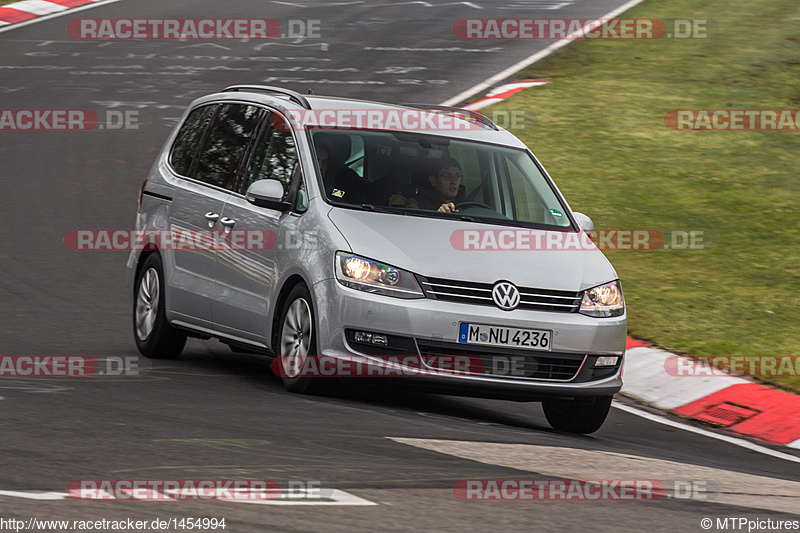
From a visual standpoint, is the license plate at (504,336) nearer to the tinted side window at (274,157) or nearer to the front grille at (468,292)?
the front grille at (468,292)

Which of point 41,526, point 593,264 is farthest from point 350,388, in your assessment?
point 41,526

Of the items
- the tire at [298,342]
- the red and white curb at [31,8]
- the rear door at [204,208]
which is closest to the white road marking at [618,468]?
the tire at [298,342]

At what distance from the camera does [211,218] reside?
9234 millimetres

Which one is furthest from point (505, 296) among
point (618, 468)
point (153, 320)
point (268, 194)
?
point (153, 320)

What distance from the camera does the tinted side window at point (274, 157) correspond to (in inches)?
345

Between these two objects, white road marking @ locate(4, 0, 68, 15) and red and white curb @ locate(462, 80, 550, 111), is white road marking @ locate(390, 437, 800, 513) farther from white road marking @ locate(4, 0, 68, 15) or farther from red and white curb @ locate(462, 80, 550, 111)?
white road marking @ locate(4, 0, 68, 15)

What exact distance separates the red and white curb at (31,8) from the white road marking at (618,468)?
76.2 feet

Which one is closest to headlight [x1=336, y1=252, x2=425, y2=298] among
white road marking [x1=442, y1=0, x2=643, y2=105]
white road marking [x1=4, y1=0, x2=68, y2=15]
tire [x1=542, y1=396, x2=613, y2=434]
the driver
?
the driver

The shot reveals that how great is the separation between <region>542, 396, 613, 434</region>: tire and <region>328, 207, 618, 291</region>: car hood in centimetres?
80

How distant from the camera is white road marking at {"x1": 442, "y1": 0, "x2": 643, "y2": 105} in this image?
69.4ft

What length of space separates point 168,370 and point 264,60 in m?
16.3

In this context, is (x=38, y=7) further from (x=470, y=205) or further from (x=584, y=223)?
(x=584, y=223)

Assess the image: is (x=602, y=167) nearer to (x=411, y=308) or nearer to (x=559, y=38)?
(x=559, y=38)

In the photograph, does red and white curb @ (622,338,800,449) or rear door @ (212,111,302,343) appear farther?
red and white curb @ (622,338,800,449)
